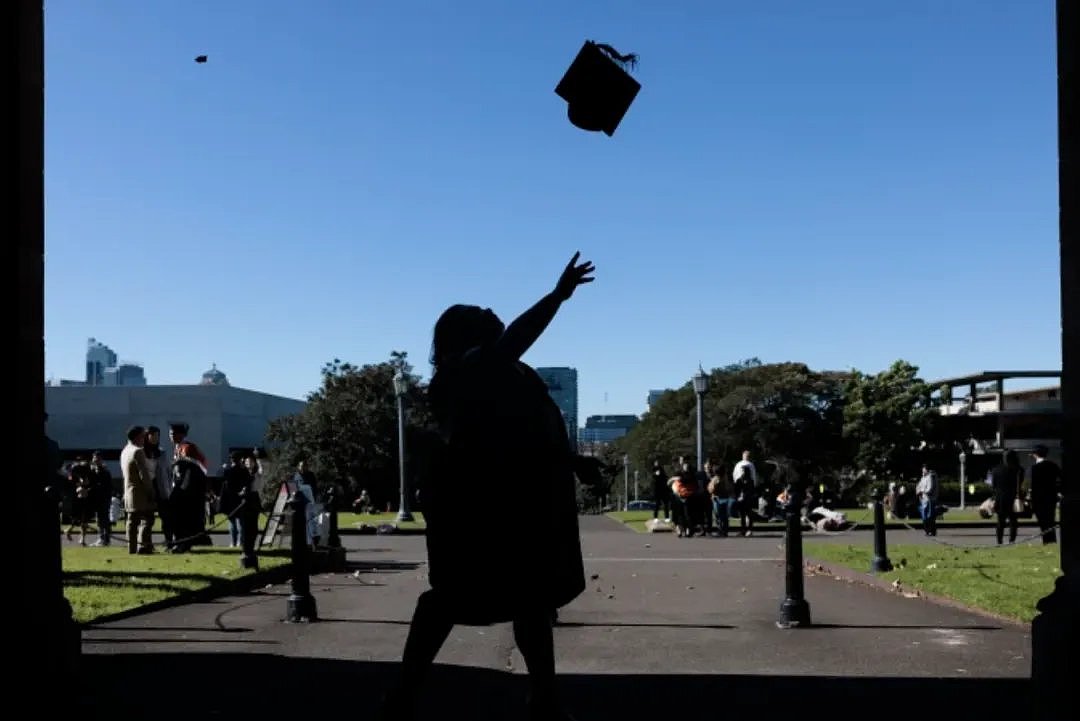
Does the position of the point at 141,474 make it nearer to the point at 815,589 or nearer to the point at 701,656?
the point at 815,589

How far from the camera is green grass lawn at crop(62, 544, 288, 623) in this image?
33.5 feet

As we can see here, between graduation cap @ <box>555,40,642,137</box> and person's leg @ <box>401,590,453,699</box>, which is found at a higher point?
graduation cap @ <box>555,40,642,137</box>

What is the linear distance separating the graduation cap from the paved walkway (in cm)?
312

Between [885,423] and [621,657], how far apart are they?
73549mm

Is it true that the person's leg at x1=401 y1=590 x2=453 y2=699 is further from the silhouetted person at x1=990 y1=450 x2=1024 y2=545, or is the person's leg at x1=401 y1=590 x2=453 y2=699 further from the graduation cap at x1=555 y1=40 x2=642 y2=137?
the silhouetted person at x1=990 y1=450 x2=1024 y2=545

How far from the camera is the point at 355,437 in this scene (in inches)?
2307

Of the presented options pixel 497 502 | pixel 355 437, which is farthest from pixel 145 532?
pixel 355 437

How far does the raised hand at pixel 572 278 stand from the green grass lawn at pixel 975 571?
5.91m

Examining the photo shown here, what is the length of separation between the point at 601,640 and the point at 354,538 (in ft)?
55.6

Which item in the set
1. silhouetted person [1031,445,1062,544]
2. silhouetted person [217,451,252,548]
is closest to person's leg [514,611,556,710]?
silhouetted person [217,451,252,548]

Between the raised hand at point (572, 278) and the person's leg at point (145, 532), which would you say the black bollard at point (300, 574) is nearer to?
the raised hand at point (572, 278)

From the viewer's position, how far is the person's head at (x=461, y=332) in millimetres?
5078

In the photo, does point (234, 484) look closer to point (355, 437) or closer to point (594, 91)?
point (594, 91)

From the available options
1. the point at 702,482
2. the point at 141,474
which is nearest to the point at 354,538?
the point at 702,482
